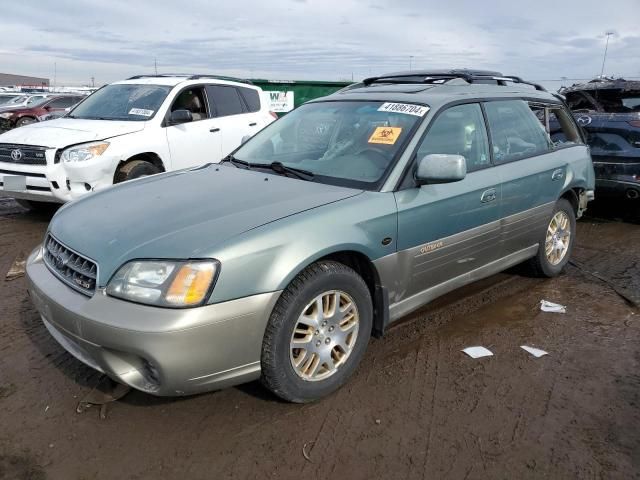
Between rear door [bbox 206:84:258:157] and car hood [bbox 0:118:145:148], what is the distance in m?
1.26

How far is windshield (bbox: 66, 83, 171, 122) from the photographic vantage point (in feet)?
22.1

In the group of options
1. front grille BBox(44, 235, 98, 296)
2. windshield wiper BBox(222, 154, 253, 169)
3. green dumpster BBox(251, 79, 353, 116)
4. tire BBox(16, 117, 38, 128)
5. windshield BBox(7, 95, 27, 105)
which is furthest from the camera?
windshield BBox(7, 95, 27, 105)

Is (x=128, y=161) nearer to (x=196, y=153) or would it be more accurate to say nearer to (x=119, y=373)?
(x=196, y=153)

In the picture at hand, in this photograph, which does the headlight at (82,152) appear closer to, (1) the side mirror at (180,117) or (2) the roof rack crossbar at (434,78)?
(1) the side mirror at (180,117)

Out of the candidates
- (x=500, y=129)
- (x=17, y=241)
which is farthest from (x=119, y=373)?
(x=17, y=241)

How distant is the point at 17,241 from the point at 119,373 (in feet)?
13.2

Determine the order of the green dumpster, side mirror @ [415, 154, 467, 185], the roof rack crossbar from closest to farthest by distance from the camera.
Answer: side mirror @ [415, 154, 467, 185] → the roof rack crossbar → the green dumpster

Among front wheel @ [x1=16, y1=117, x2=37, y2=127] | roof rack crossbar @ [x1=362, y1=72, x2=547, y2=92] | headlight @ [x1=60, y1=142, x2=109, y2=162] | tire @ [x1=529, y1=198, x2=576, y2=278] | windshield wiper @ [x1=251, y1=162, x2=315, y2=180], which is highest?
roof rack crossbar @ [x1=362, y1=72, x2=547, y2=92]

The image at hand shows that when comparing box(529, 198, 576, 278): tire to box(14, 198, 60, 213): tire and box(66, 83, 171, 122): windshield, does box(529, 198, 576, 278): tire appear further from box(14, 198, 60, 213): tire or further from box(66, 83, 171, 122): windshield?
box(14, 198, 60, 213): tire

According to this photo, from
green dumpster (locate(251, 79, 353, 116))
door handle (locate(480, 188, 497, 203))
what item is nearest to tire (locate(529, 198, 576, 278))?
door handle (locate(480, 188, 497, 203))

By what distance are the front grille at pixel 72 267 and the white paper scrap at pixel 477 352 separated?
2310mm

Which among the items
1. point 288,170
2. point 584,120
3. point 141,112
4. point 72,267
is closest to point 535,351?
point 288,170

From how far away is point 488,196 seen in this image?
3.73 meters

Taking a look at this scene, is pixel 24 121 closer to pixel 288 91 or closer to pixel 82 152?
pixel 288 91
